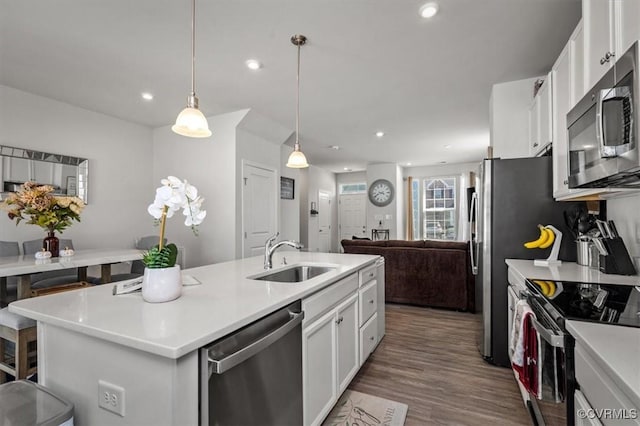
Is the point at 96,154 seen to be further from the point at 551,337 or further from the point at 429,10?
the point at 551,337

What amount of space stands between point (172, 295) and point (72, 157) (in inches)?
150

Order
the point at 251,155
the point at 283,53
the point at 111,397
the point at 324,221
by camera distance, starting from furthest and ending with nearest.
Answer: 1. the point at 324,221
2. the point at 251,155
3. the point at 283,53
4. the point at 111,397

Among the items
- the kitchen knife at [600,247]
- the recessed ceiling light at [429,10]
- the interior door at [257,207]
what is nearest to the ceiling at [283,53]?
the recessed ceiling light at [429,10]

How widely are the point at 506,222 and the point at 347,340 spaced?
163 centimetres

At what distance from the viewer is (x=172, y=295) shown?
1301mm

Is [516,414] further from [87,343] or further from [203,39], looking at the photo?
[203,39]

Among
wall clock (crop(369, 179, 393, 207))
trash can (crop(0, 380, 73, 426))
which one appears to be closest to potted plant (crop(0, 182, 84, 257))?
trash can (crop(0, 380, 73, 426))

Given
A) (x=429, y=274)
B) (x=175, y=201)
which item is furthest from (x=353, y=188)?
(x=175, y=201)

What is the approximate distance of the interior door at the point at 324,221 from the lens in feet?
27.8

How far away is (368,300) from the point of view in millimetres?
2525

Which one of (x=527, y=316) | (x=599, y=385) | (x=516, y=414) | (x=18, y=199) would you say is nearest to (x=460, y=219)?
(x=516, y=414)

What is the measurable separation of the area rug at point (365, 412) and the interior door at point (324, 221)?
634 centimetres

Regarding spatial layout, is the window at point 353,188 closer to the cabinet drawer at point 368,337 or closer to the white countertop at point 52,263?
the cabinet drawer at point 368,337

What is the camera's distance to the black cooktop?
1070 millimetres
